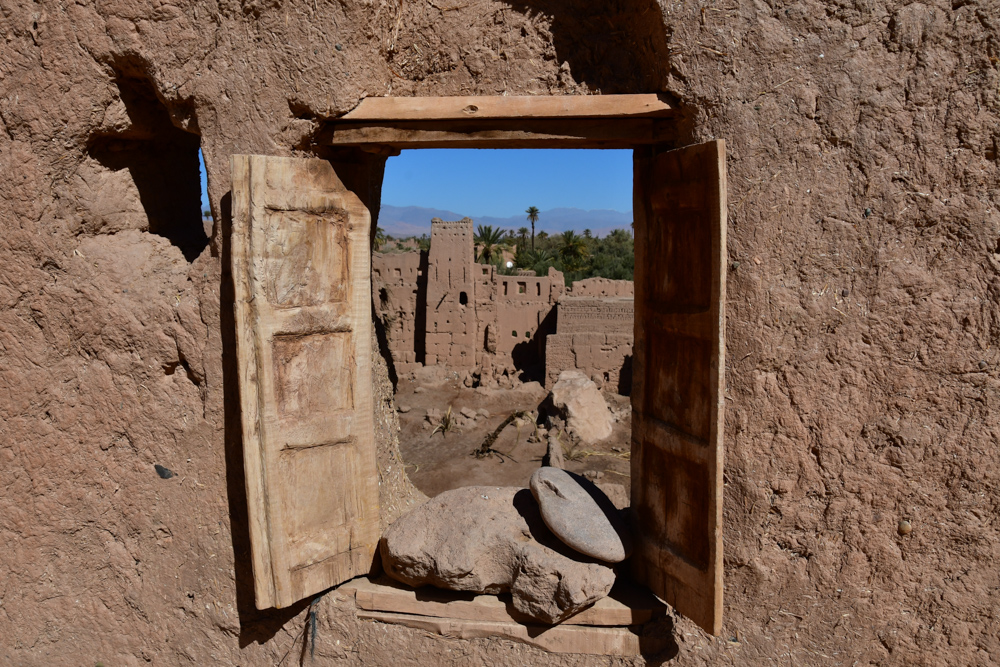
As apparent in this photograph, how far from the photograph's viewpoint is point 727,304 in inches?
102

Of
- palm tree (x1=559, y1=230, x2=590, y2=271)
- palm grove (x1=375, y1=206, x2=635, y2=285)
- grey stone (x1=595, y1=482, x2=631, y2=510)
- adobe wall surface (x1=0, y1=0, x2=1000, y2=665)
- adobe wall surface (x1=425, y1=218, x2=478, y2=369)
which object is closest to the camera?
adobe wall surface (x1=0, y1=0, x2=1000, y2=665)

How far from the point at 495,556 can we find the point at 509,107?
1992 millimetres

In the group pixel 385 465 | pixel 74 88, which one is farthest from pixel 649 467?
pixel 74 88

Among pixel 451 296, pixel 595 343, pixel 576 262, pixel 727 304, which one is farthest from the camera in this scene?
pixel 576 262

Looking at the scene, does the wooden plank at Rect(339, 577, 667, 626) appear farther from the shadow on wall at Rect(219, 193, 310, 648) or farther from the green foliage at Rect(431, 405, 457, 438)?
the green foliage at Rect(431, 405, 457, 438)

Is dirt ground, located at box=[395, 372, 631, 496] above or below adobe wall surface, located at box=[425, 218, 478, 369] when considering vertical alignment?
below

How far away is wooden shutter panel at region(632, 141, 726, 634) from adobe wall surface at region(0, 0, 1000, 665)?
0.16m

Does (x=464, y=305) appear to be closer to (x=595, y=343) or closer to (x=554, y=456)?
(x=595, y=343)

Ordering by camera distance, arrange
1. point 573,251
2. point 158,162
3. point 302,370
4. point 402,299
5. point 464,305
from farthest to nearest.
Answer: point 573,251 → point 402,299 → point 464,305 → point 158,162 → point 302,370

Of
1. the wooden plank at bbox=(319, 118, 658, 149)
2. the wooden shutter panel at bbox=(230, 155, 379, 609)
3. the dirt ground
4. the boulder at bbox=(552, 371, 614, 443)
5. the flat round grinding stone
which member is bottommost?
the dirt ground

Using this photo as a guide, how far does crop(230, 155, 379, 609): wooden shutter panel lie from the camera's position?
2.66 meters

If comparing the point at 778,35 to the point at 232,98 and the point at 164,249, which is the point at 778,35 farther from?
the point at 164,249

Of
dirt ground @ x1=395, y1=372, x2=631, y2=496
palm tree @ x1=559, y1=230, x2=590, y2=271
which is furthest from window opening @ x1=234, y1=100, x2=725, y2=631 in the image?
palm tree @ x1=559, y1=230, x2=590, y2=271

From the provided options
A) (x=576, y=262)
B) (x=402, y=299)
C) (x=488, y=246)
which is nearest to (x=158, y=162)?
(x=402, y=299)
